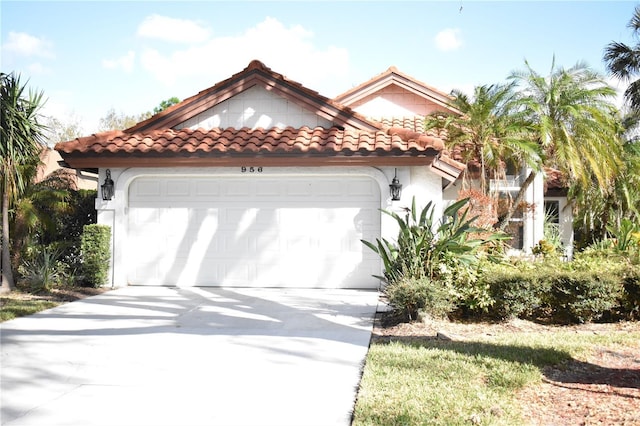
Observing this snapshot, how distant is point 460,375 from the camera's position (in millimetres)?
5926

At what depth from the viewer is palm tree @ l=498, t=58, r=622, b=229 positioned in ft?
48.1

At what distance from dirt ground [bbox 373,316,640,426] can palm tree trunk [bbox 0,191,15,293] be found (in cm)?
816

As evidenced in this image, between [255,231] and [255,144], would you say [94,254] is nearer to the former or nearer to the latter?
[255,231]

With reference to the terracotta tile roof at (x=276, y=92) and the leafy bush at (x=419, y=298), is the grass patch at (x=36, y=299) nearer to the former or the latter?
the terracotta tile roof at (x=276, y=92)

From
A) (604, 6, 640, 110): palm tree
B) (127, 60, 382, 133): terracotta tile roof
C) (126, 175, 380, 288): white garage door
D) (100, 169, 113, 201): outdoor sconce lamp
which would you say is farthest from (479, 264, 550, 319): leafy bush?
(604, 6, 640, 110): palm tree

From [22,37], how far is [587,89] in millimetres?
26626

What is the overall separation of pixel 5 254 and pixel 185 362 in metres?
7.25

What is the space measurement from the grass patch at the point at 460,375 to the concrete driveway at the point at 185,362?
31cm

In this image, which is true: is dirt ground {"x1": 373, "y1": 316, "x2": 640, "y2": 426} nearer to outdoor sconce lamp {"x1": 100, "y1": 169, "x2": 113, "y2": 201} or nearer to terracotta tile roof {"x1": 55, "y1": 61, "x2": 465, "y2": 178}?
terracotta tile roof {"x1": 55, "y1": 61, "x2": 465, "y2": 178}

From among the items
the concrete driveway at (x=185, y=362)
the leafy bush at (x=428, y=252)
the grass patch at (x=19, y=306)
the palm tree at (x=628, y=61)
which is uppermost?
the palm tree at (x=628, y=61)

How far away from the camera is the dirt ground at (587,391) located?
4.89 metres

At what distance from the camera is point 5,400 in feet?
17.7

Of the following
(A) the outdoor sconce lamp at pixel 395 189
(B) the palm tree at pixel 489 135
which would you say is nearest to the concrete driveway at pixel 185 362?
(A) the outdoor sconce lamp at pixel 395 189

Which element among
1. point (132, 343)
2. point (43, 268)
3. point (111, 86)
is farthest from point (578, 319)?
point (111, 86)
